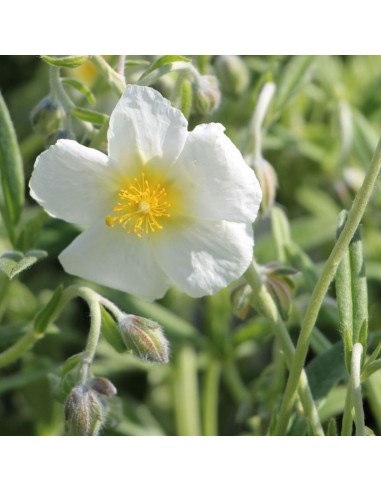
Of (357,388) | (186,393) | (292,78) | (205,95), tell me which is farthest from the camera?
(186,393)

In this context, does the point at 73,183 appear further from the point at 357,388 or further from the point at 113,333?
the point at 357,388

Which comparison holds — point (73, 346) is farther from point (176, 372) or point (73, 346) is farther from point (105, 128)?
point (105, 128)

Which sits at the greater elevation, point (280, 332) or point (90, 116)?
point (90, 116)

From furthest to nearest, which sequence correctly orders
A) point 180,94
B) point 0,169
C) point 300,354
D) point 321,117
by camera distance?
point 321,117 → point 0,169 → point 180,94 → point 300,354

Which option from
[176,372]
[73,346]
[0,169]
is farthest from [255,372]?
[0,169]

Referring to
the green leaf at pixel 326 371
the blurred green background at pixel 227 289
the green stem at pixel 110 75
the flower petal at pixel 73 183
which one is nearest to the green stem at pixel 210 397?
the blurred green background at pixel 227 289

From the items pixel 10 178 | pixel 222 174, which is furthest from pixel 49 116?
pixel 222 174
